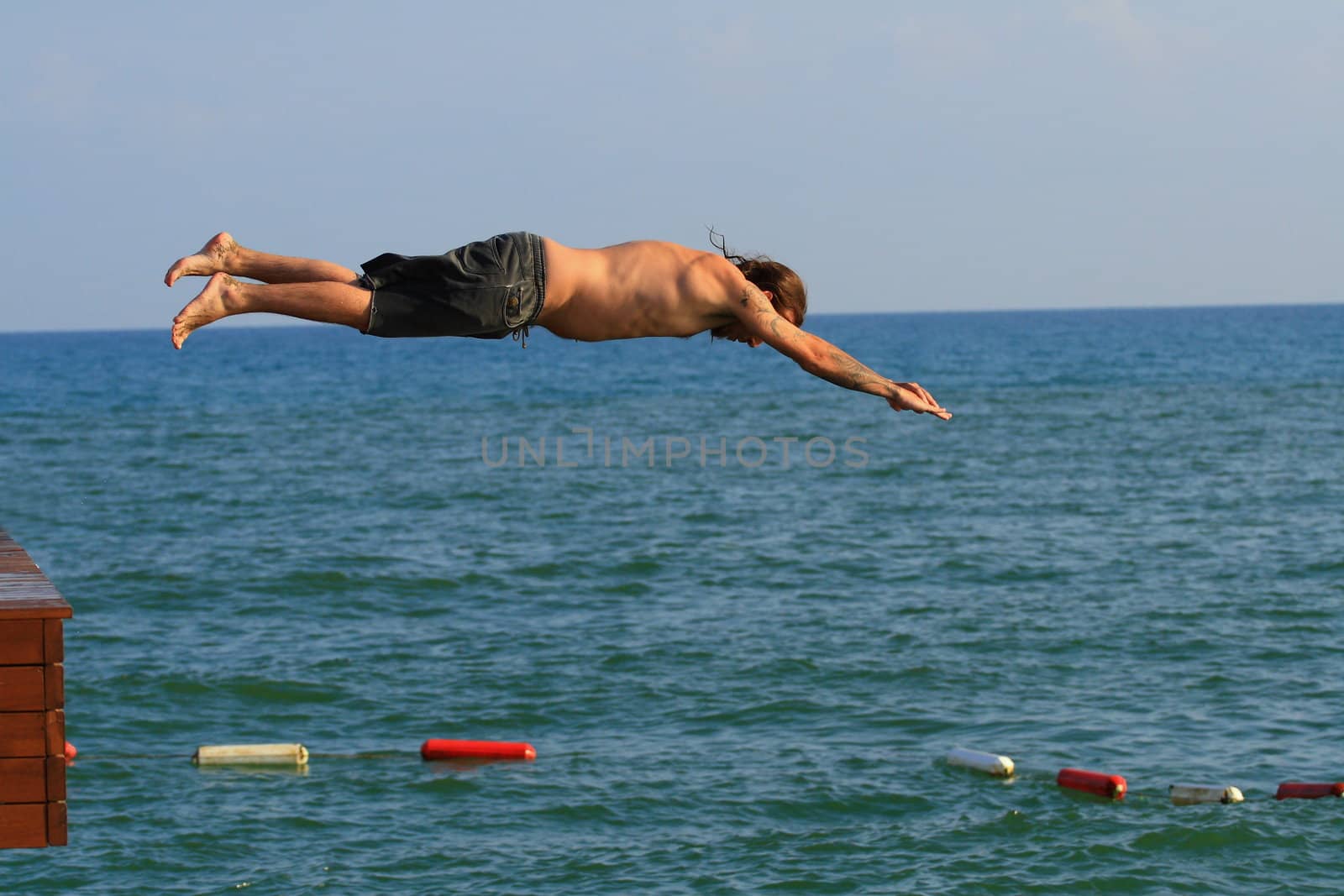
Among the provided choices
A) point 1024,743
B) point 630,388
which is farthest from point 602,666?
point 630,388

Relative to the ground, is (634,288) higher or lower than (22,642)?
higher

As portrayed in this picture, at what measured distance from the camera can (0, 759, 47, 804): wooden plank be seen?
32.4 feet

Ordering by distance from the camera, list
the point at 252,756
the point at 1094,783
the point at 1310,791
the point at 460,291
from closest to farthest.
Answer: the point at 460,291 < the point at 1310,791 < the point at 1094,783 < the point at 252,756

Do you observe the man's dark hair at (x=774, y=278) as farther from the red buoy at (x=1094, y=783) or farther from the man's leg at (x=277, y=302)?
the red buoy at (x=1094, y=783)

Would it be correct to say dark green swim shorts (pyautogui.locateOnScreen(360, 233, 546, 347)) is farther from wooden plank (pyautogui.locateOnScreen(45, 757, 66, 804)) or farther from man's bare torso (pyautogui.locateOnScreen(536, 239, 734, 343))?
wooden plank (pyautogui.locateOnScreen(45, 757, 66, 804))

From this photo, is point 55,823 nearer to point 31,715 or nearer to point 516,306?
point 31,715

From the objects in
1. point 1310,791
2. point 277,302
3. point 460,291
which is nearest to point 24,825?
point 277,302

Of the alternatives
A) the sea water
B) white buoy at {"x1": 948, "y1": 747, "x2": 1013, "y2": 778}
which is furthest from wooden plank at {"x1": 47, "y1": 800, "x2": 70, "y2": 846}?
white buoy at {"x1": 948, "y1": 747, "x2": 1013, "y2": 778}

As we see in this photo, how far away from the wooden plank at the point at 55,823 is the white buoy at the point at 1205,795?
16860 mm

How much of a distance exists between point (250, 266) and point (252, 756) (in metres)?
18.0

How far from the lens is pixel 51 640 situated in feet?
31.8

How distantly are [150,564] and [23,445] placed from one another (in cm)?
3666

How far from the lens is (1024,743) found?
84.5 ft

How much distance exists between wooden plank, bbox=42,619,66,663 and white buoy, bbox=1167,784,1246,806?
17.3 metres
